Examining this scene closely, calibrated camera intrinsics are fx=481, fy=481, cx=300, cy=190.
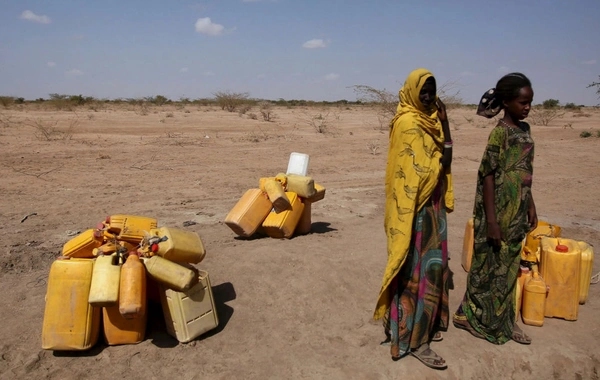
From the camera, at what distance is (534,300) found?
348 cm

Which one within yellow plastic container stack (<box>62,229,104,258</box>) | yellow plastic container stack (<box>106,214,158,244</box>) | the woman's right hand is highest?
the woman's right hand

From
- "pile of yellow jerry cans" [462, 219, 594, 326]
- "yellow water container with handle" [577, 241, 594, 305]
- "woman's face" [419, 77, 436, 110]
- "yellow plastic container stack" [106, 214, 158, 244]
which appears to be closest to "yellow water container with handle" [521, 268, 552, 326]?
"pile of yellow jerry cans" [462, 219, 594, 326]

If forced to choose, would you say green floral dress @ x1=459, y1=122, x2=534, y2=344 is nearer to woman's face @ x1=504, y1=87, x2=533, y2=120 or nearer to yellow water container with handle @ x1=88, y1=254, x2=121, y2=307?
woman's face @ x1=504, y1=87, x2=533, y2=120

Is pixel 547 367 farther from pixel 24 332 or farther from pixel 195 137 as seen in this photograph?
pixel 195 137

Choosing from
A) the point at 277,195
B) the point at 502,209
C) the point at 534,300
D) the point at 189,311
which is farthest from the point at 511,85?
the point at 277,195

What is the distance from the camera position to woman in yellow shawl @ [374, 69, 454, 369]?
267cm

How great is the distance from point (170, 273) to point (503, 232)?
211 cm

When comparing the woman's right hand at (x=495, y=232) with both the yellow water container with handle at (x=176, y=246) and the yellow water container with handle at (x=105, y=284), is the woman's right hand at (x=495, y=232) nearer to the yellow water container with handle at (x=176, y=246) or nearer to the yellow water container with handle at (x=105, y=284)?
the yellow water container with handle at (x=176, y=246)

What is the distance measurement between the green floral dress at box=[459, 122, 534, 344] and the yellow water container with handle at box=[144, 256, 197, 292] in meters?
1.88

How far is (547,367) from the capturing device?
311 cm

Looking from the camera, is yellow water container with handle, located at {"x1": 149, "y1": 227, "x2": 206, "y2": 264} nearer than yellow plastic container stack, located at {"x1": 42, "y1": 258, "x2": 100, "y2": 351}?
No

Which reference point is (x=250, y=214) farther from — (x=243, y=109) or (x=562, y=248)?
(x=243, y=109)

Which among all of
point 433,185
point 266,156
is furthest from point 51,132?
point 433,185

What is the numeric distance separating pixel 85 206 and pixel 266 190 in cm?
329
